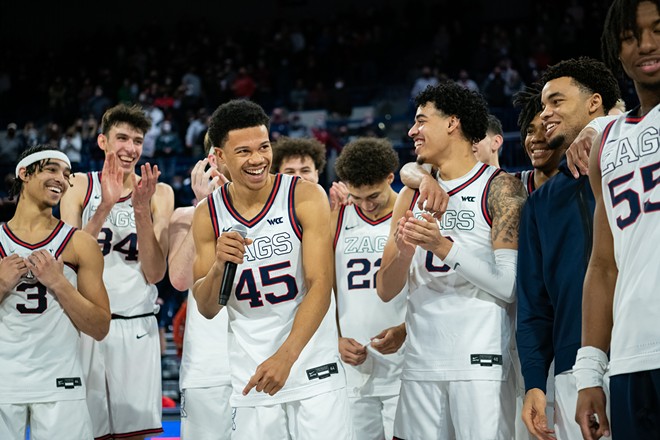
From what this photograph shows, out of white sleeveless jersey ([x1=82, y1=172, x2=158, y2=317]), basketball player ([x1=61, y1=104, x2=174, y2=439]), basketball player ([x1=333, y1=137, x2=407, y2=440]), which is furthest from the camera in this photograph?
white sleeveless jersey ([x1=82, y1=172, x2=158, y2=317])

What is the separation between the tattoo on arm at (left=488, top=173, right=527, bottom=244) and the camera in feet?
12.6

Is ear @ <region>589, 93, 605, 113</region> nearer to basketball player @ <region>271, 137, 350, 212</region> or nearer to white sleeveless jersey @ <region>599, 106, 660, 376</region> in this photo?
white sleeveless jersey @ <region>599, 106, 660, 376</region>

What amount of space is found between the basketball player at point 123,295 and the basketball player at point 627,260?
3.41 metres

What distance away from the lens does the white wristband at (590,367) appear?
2.52 metres

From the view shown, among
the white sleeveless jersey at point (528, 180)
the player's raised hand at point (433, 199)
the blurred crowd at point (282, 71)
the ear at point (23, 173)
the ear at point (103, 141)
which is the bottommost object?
the player's raised hand at point (433, 199)

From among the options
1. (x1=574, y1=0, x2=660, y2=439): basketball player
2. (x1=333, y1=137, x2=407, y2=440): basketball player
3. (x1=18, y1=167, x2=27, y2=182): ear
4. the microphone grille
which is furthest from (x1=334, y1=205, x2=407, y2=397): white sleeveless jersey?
(x1=574, y1=0, x2=660, y2=439): basketball player

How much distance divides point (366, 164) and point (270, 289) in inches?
64.8

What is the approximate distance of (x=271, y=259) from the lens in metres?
4.03

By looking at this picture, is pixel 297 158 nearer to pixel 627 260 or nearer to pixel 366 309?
pixel 366 309

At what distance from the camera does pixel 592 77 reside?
12.4 feet

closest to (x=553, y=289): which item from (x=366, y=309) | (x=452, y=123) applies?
(x=452, y=123)

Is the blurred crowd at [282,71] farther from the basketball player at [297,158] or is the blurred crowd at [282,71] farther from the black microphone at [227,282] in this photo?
the black microphone at [227,282]

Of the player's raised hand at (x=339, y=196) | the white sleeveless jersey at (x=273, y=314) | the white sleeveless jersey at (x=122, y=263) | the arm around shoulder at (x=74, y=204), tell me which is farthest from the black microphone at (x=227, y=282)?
the arm around shoulder at (x=74, y=204)

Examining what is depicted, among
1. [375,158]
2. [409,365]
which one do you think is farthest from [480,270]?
[375,158]
